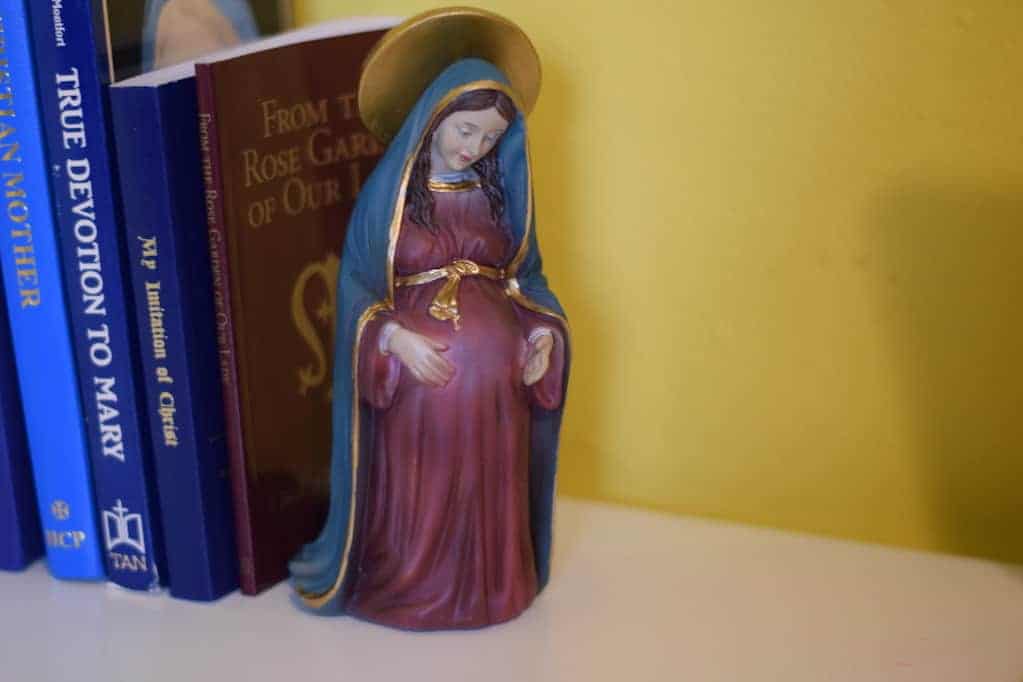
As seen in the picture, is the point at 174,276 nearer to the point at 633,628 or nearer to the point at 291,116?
the point at 291,116

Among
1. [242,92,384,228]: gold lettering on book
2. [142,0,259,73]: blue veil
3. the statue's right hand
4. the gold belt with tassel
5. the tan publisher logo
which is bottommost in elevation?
the tan publisher logo

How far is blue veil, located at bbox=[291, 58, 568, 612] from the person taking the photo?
2.32ft

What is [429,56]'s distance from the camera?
Answer: 71 centimetres

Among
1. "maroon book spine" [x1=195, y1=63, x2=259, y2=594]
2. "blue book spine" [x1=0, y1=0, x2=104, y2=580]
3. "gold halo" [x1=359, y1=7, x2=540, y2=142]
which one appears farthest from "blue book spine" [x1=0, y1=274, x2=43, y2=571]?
"gold halo" [x1=359, y1=7, x2=540, y2=142]

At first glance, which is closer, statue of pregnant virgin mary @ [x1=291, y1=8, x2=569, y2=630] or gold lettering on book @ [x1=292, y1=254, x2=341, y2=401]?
statue of pregnant virgin mary @ [x1=291, y1=8, x2=569, y2=630]

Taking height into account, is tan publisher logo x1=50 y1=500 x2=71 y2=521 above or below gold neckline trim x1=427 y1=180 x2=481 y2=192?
below

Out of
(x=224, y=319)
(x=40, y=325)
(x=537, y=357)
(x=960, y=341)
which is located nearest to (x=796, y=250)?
(x=960, y=341)

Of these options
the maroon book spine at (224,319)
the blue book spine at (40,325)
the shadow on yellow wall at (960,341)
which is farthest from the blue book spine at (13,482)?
the shadow on yellow wall at (960,341)

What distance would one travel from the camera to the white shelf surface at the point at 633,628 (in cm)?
73

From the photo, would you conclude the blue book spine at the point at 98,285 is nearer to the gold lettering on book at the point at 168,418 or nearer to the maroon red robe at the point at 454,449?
the gold lettering on book at the point at 168,418

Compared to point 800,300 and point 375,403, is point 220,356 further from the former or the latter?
point 800,300

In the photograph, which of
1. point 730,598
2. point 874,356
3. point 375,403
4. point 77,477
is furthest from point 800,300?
point 77,477

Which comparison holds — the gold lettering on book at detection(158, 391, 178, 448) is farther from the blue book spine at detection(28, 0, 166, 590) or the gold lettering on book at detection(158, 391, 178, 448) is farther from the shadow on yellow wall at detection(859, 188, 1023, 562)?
the shadow on yellow wall at detection(859, 188, 1023, 562)

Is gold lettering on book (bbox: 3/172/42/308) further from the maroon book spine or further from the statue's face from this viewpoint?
the statue's face
